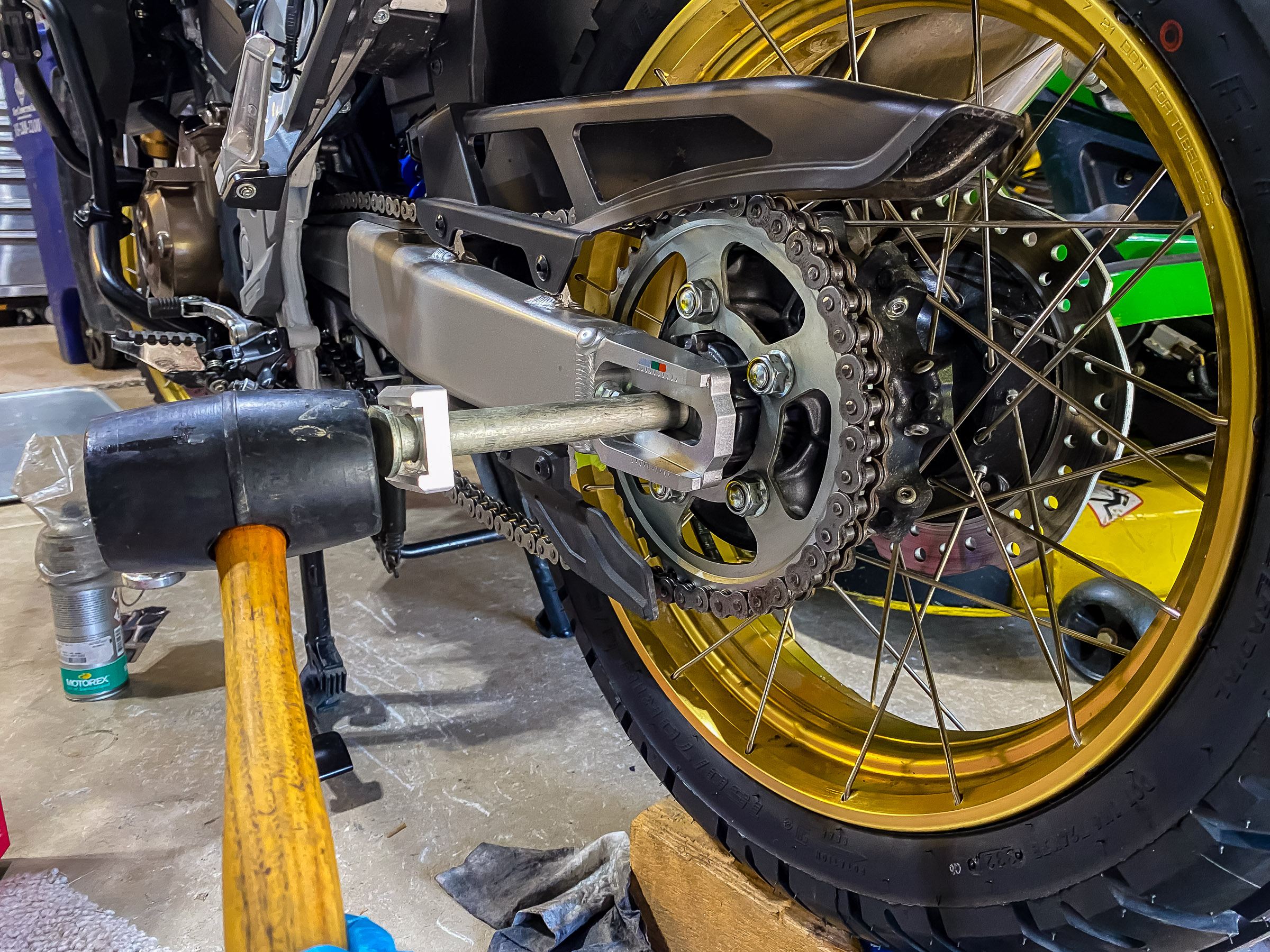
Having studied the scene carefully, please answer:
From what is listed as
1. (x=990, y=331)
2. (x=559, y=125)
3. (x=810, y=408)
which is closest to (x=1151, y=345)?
(x=990, y=331)

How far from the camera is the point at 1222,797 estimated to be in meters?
0.61

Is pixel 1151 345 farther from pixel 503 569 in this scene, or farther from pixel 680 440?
pixel 503 569

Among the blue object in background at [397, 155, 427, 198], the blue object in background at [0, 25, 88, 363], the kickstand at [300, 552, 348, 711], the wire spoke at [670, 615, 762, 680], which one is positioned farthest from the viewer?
the blue object in background at [0, 25, 88, 363]

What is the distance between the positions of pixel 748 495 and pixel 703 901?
0.51 m

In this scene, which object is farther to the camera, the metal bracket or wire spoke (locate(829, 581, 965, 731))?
wire spoke (locate(829, 581, 965, 731))

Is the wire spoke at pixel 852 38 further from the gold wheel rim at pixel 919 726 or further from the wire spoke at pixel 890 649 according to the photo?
the wire spoke at pixel 890 649

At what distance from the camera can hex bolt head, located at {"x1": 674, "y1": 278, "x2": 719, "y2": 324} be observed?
2.83 feet

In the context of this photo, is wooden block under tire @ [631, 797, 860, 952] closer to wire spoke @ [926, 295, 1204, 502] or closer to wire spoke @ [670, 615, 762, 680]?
wire spoke @ [670, 615, 762, 680]

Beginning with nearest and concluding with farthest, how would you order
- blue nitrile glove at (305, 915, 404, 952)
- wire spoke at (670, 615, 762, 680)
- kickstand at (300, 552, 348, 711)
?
blue nitrile glove at (305, 915, 404, 952) < wire spoke at (670, 615, 762, 680) < kickstand at (300, 552, 348, 711)

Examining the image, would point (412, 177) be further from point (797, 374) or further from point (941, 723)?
point (941, 723)

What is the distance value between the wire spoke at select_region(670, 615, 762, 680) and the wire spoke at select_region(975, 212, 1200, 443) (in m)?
0.33

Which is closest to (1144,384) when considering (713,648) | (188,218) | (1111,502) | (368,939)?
(713,648)

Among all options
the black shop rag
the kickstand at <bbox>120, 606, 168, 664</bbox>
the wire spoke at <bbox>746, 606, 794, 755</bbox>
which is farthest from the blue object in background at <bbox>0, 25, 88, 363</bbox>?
the wire spoke at <bbox>746, 606, 794, 755</bbox>

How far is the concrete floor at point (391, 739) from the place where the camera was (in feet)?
3.94
